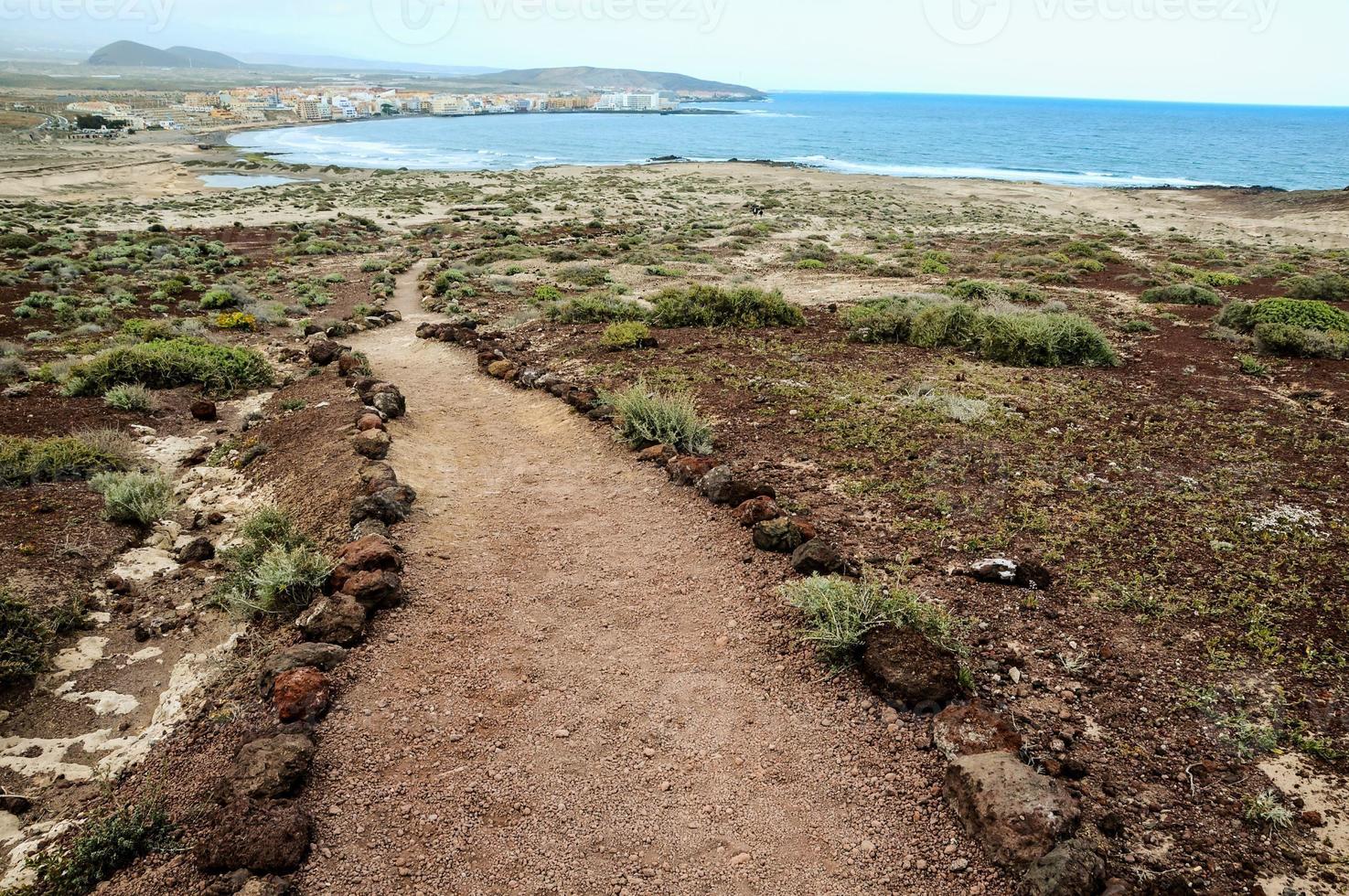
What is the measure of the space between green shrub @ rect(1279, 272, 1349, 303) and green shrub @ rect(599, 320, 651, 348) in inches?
708

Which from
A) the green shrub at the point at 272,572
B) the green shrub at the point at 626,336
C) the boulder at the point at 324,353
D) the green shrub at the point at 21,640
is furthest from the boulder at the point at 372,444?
the green shrub at the point at 626,336

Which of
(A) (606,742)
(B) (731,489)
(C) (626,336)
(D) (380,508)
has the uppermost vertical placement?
(C) (626,336)

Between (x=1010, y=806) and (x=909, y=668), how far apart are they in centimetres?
122

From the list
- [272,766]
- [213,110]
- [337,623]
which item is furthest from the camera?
[213,110]

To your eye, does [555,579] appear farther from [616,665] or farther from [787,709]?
[787,709]

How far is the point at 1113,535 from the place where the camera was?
22.7 feet

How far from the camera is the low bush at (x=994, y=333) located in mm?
12703

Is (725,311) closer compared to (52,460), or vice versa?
(52,460)

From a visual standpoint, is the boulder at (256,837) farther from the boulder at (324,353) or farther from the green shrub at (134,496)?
the boulder at (324,353)

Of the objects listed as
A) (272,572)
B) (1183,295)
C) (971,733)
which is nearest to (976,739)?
(971,733)

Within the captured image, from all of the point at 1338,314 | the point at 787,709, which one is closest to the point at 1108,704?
the point at 787,709

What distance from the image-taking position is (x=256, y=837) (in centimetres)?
385

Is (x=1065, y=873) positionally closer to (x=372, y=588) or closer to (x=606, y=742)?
(x=606, y=742)

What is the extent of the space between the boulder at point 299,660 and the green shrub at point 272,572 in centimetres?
76
